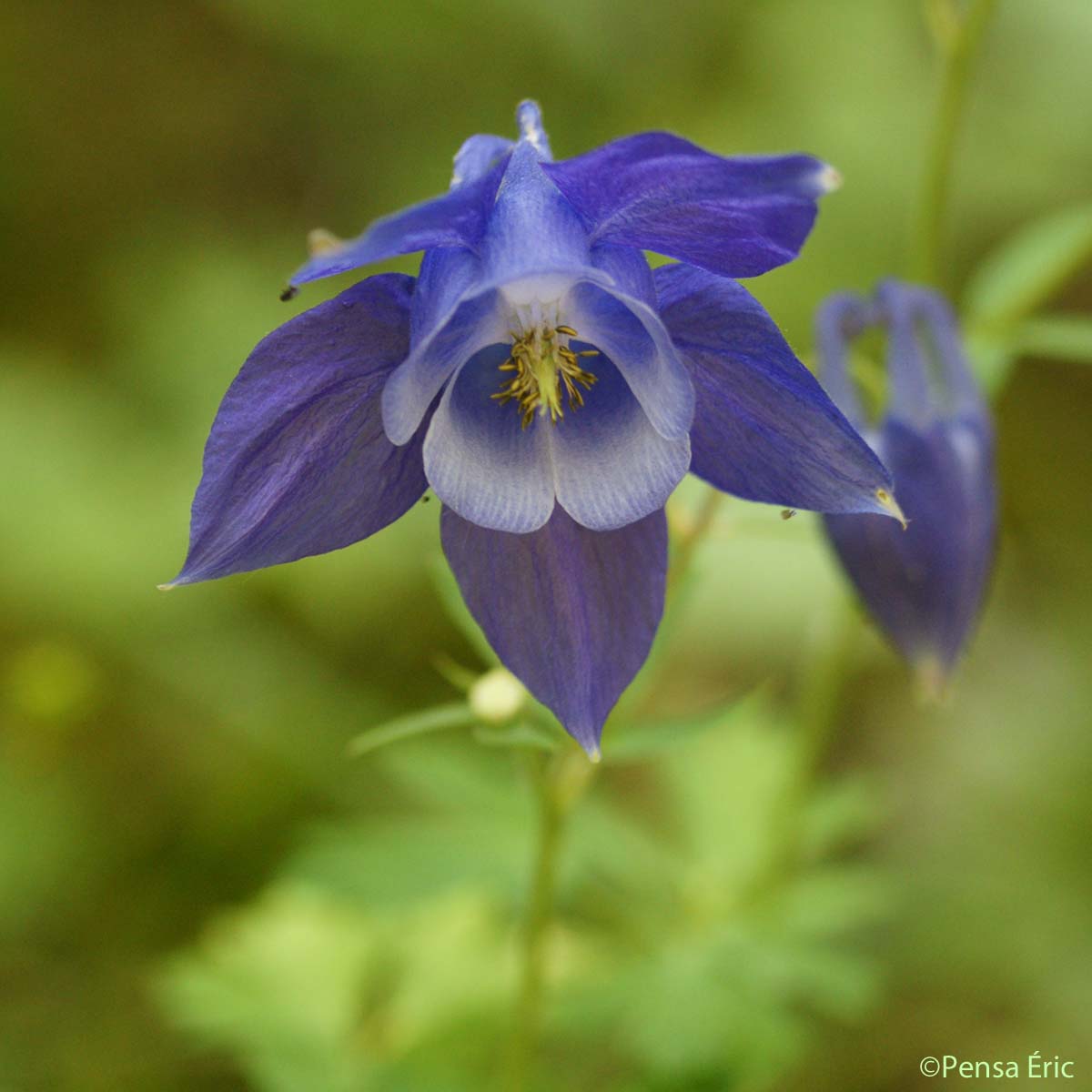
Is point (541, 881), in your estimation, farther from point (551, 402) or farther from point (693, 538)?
point (551, 402)

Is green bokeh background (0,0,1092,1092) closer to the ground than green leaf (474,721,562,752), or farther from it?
farther from it

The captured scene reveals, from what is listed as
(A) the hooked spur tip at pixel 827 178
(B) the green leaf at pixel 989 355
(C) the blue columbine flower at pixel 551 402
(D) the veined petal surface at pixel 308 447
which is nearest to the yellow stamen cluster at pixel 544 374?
(C) the blue columbine flower at pixel 551 402

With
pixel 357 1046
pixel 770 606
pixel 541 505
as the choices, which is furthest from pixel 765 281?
pixel 541 505

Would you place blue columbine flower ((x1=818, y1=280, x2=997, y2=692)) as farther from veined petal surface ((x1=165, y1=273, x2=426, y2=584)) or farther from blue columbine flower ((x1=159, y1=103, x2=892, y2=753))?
veined petal surface ((x1=165, y1=273, x2=426, y2=584))

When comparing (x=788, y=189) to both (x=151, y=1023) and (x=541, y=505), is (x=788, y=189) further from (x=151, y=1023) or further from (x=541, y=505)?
(x=151, y=1023)

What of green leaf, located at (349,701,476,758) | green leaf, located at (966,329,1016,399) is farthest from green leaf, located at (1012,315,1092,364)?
green leaf, located at (349,701,476,758)

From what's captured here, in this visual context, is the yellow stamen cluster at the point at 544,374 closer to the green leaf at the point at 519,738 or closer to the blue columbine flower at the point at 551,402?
the blue columbine flower at the point at 551,402

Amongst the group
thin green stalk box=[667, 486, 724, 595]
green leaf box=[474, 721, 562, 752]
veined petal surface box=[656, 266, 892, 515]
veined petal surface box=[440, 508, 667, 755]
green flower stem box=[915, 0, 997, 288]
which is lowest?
green leaf box=[474, 721, 562, 752]

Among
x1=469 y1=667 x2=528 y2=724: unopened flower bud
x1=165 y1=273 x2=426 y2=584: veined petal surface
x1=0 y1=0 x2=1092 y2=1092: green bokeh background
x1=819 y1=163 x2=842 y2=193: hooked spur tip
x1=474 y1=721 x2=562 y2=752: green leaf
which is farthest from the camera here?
x1=0 y1=0 x2=1092 y2=1092: green bokeh background

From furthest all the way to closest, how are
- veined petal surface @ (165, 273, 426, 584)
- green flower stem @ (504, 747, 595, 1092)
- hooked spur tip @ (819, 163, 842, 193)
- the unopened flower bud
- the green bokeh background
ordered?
1. the green bokeh background
2. green flower stem @ (504, 747, 595, 1092)
3. the unopened flower bud
4. veined petal surface @ (165, 273, 426, 584)
5. hooked spur tip @ (819, 163, 842, 193)
